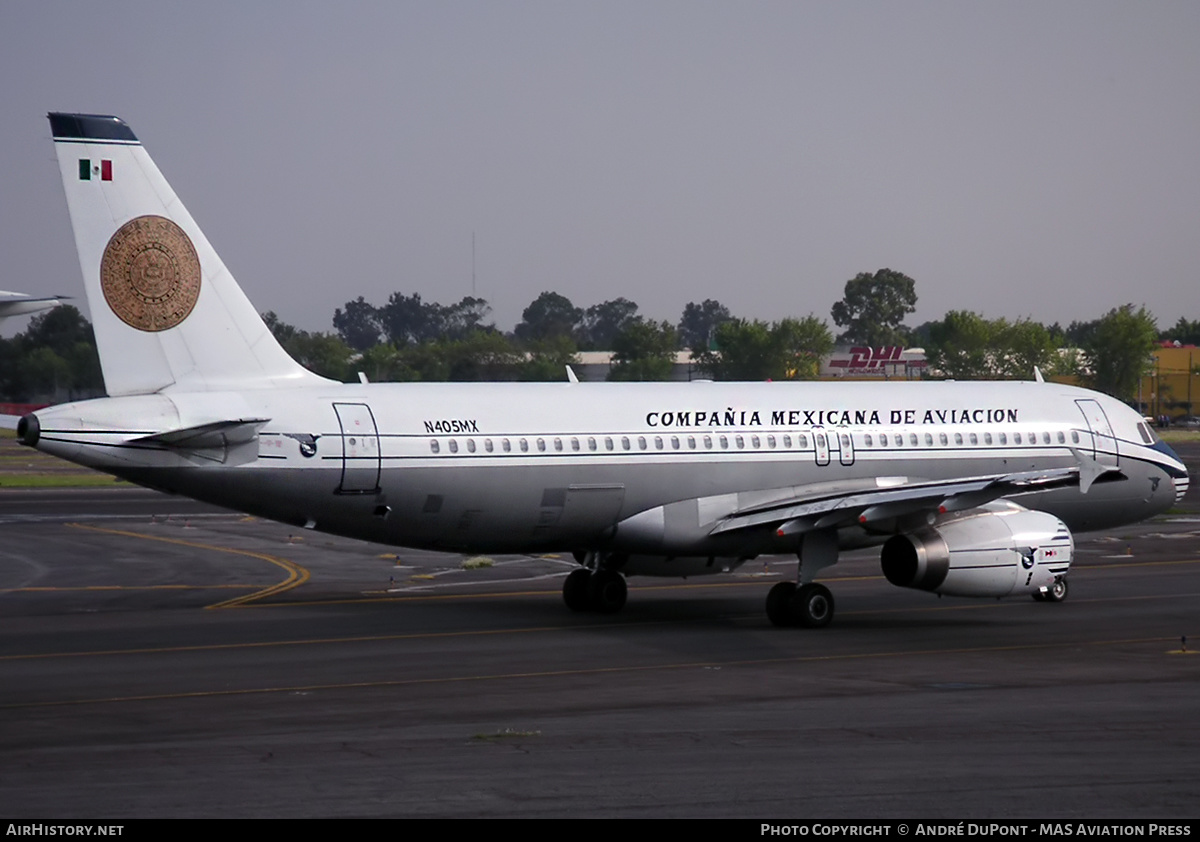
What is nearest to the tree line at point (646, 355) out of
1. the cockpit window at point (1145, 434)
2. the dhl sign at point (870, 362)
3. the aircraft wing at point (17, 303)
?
the dhl sign at point (870, 362)

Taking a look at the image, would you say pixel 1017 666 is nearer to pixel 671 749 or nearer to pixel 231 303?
pixel 671 749

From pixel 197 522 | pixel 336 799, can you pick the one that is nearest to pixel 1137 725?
pixel 336 799

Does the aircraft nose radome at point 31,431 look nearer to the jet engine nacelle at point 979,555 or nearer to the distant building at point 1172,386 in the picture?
the jet engine nacelle at point 979,555

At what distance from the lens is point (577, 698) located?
20328mm

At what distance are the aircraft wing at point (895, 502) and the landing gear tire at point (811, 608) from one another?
1.12 meters

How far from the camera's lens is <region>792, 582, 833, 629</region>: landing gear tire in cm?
2714

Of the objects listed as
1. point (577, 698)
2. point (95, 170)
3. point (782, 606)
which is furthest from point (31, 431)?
point (782, 606)

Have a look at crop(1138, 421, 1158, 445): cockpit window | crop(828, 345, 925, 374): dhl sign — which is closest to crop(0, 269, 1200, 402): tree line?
crop(828, 345, 925, 374): dhl sign

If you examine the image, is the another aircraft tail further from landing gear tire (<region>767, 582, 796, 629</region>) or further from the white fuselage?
landing gear tire (<region>767, 582, 796, 629</region>)

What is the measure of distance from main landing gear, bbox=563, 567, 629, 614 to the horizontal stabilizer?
7.67m

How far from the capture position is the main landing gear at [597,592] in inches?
1168

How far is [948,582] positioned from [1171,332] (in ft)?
606

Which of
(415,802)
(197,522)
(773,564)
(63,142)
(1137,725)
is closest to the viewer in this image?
(415,802)

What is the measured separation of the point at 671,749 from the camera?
16688 mm
